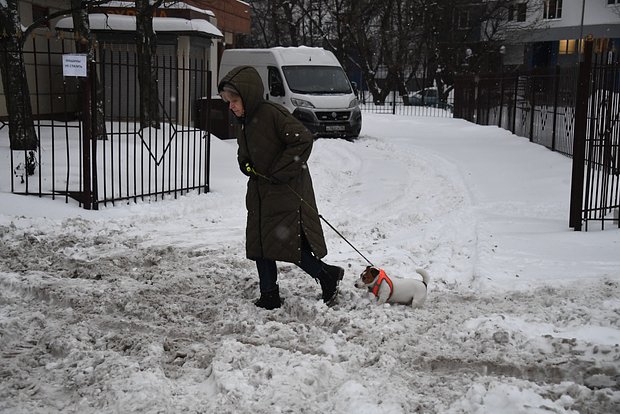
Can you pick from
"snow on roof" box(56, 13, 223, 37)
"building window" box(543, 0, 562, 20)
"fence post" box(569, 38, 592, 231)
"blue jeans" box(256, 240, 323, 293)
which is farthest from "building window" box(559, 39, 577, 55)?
"blue jeans" box(256, 240, 323, 293)

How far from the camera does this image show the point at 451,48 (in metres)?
45.8

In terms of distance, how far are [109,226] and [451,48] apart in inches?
1589

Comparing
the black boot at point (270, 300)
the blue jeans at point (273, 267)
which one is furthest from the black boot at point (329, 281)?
the black boot at point (270, 300)

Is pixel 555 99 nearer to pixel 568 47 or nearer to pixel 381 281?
pixel 381 281

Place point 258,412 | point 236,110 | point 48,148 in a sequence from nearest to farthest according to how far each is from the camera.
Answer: point 258,412
point 236,110
point 48,148

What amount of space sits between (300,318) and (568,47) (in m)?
49.1

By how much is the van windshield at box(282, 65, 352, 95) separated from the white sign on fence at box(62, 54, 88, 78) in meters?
10.9

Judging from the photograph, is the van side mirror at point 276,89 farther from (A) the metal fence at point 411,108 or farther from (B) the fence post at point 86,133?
(A) the metal fence at point 411,108

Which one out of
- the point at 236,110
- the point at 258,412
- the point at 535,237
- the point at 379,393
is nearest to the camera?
the point at 258,412

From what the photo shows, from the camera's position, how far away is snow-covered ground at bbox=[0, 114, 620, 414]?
4203 millimetres

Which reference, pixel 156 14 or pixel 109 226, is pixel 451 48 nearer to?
pixel 156 14

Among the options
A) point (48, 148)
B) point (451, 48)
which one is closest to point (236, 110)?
point (48, 148)

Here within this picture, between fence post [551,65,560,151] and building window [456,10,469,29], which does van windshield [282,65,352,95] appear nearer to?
fence post [551,65,560,151]

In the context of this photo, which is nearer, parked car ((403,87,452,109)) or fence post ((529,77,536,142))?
fence post ((529,77,536,142))
